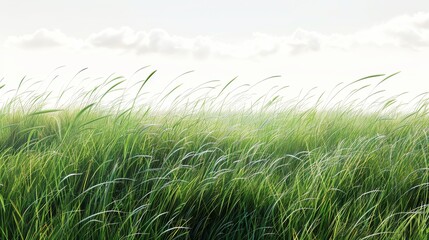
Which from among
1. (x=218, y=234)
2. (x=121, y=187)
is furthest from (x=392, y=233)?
(x=121, y=187)

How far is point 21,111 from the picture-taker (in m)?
3.30

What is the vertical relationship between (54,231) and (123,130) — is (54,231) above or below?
below

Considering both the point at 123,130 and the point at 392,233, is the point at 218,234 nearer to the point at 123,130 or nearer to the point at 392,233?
the point at 392,233

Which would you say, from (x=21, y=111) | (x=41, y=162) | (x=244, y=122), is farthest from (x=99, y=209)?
(x=21, y=111)

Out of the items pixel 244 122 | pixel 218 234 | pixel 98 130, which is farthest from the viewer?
pixel 244 122

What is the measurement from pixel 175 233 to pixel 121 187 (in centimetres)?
42

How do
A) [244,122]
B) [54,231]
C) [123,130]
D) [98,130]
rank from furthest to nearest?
1. [244,122]
2. [98,130]
3. [123,130]
4. [54,231]

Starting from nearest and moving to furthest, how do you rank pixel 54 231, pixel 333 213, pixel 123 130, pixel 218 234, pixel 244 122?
pixel 54 231
pixel 218 234
pixel 333 213
pixel 123 130
pixel 244 122

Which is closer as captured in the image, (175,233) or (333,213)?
(175,233)

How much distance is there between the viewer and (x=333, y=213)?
1.73 metres

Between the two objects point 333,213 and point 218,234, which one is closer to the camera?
point 218,234

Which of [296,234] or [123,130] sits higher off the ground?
[123,130]

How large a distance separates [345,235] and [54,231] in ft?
3.41

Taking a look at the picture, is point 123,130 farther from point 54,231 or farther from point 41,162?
point 54,231
